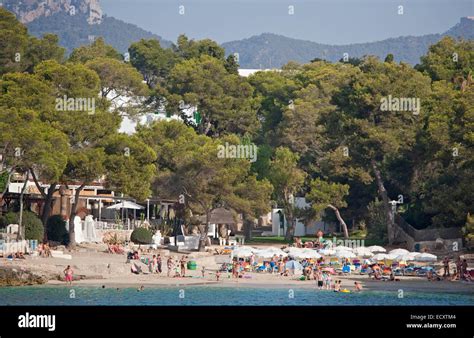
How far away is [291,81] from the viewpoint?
101 m

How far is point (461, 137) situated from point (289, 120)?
2926 centimetres

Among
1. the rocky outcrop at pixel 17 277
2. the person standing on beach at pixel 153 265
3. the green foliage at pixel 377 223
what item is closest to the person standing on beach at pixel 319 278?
the person standing on beach at pixel 153 265

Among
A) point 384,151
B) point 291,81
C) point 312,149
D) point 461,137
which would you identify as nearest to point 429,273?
point 461,137

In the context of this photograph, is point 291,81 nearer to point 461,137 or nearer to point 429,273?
point 461,137

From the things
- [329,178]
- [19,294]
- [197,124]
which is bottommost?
[19,294]

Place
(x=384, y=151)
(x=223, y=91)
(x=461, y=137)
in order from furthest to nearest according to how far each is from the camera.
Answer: (x=223, y=91)
(x=384, y=151)
(x=461, y=137)

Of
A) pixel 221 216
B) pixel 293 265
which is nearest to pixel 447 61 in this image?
pixel 221 216

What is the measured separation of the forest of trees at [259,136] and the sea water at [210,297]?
10366 millimetres

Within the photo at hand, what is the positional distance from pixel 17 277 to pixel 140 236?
19138 mm

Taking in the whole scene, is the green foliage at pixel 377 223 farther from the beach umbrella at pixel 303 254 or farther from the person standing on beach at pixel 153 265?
the person standing on beach at pixel 153 265

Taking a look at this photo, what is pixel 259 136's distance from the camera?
91.6m

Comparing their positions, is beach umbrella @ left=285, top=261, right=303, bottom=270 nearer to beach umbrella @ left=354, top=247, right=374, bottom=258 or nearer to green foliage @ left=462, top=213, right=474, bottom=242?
beach umbrella @ left=354, top=247, right=374, bottom=258

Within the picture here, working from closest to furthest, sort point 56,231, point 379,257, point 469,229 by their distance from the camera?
point 469,229 → point 379,257 → point 56,231

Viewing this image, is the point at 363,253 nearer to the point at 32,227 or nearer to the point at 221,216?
the point at 221,216
